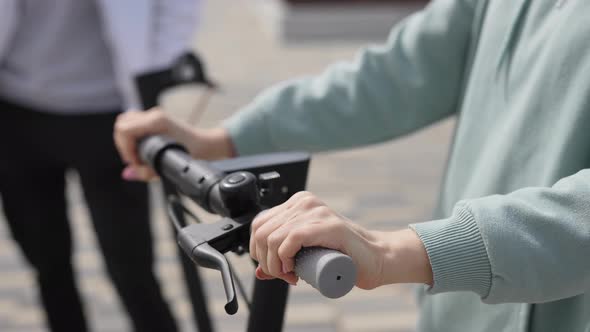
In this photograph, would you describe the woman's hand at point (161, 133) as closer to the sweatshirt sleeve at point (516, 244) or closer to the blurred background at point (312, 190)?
the sweatshirt sleeve at point (516, 244)

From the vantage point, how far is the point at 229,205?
1078 millimetres

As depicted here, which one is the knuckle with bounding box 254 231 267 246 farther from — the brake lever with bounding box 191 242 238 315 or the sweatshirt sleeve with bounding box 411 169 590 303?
the sweatshirt sleeve with bounding box 411 169 590 303

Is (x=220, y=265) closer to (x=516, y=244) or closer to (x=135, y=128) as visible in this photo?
(x=516, y=244)

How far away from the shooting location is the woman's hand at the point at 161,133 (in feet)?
4.75

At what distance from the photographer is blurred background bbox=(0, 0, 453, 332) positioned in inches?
137

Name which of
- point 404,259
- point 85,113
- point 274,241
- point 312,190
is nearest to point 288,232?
point 274,241

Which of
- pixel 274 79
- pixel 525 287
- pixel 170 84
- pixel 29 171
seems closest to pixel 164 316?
pixel 29 171

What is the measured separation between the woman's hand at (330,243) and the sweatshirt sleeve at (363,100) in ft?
1.85

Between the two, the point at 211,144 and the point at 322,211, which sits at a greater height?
the point at 322,211

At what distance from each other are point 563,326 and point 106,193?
1429 millimetres

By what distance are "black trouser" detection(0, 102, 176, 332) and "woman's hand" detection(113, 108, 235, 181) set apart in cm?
71

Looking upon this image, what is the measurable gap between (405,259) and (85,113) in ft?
4.96

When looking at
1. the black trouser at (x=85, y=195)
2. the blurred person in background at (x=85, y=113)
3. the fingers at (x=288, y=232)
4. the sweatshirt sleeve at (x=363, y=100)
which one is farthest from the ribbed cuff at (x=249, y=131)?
the black trouser at (x=85, y=195)

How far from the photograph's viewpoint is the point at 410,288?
380cm
